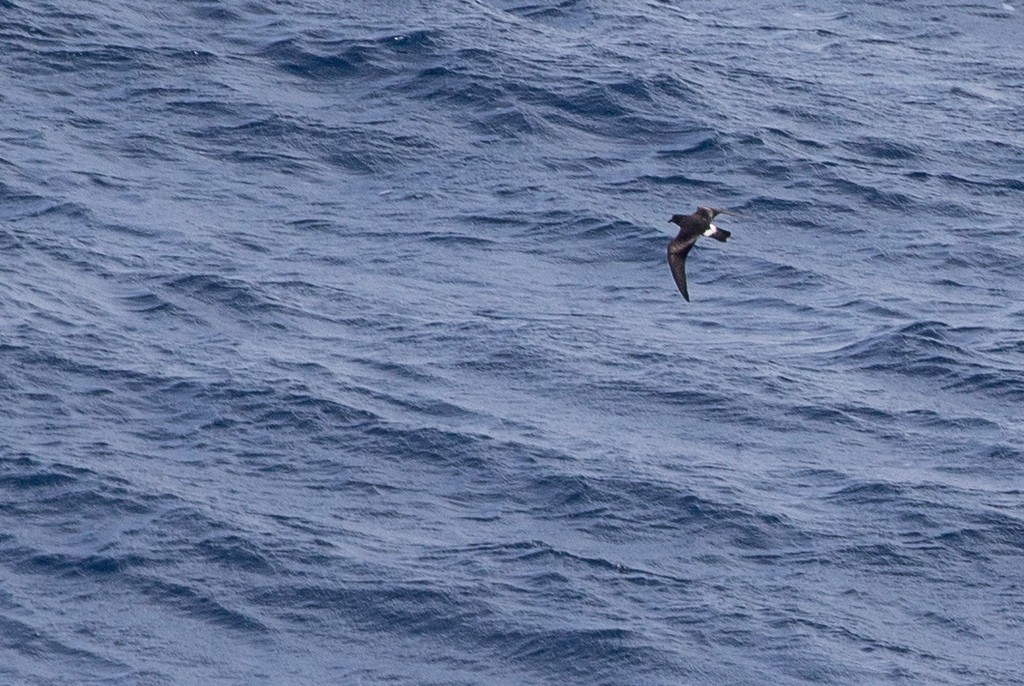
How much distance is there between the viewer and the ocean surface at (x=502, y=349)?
34250 millimetres

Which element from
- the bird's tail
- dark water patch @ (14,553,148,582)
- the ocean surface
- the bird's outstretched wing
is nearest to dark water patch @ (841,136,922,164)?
the ocean surface

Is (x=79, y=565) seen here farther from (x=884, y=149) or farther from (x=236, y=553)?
(x=884, y=149)

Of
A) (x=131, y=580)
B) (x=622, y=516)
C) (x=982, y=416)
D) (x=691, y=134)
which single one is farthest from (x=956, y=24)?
(x=131, y=580)

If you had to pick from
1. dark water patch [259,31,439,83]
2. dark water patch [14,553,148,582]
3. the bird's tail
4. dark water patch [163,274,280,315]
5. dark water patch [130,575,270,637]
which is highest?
the bird's tail

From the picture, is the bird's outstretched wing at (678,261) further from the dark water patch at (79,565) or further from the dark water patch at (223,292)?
the dark water patch at (223,292)

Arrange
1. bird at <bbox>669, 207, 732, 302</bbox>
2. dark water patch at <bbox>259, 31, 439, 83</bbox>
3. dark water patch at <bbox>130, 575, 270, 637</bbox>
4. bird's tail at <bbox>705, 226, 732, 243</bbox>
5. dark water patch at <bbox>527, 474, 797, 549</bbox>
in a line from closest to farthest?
1. bird's tail at <bbox>705, 226, 732, 243</bbox>
2. bird at <bbox>669, 207, 732, 302</bbox>
3. dark water patch at <bbox>130, 575, 270, 637</bbox>
4. dark water patch at <bbox>527, 474, 797, 549</bbox>
5. dark water patch at <bbox>259, 31, 439, 83</bbox>

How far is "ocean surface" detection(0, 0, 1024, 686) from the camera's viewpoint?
34250mm

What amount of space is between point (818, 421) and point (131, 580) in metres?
11.4

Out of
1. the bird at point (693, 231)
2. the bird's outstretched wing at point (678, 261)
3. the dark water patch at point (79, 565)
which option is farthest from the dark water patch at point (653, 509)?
the dark water patch at point (79, 565)

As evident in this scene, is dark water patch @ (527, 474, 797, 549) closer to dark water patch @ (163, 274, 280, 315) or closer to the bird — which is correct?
the bird

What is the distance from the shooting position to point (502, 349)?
134 feet

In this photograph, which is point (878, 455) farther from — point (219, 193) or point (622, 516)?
point (219, 193)

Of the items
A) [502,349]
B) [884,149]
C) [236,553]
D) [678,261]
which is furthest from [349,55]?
[678,261]

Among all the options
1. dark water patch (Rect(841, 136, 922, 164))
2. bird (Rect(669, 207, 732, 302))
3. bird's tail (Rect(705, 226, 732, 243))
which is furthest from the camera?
dark water patch (Rect(841, 136, 922, 164))
